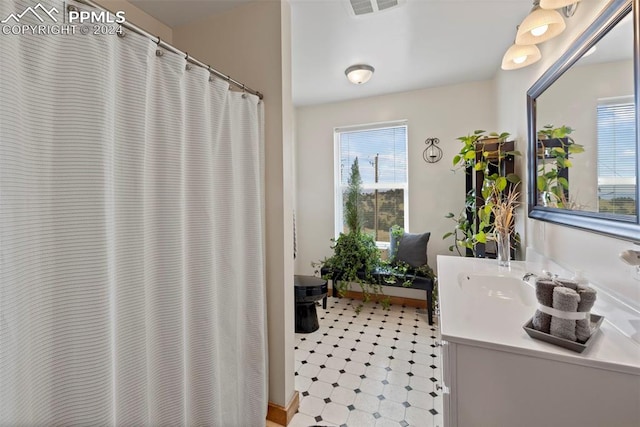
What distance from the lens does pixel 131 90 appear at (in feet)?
2.90

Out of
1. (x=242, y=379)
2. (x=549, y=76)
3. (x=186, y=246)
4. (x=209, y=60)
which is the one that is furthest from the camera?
(x=209, y=60)

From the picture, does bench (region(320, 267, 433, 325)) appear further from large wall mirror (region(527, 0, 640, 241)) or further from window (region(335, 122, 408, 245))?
large wall mirror (region(527, 0, 640, 241))

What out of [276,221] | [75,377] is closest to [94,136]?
[75,377]

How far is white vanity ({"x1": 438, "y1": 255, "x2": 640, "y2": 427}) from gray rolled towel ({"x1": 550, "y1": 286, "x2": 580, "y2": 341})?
46 millimetres

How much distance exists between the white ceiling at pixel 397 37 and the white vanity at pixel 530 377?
1.89 meters

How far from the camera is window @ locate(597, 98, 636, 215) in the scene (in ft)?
2.96

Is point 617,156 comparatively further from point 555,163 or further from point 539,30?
point 539,30

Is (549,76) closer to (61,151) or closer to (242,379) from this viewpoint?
(61,151)

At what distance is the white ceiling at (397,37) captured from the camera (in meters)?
1.69

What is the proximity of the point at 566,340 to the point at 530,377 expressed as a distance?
0.15 metres

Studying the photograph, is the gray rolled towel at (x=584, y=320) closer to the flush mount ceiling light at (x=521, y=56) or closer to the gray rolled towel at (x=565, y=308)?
the gray rolled towel at (x=565, y=308)

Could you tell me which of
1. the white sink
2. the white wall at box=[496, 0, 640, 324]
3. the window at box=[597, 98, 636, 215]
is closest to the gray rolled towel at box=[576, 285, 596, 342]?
the white wall at box=[496, 0, 640, 324]

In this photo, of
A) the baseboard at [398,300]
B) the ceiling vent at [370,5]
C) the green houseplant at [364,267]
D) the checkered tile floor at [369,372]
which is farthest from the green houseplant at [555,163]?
the baseboard at [398,300]

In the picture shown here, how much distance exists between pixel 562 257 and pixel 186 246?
1861mm
